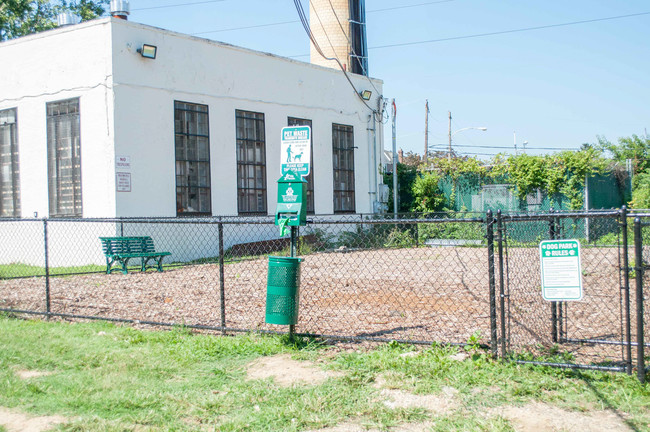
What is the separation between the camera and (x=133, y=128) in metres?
14.9

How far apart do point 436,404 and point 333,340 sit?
80.0 inches

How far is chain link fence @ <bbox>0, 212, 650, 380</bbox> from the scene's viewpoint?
6039mm

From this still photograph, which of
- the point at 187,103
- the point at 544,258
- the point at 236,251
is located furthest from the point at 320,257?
the point at 544,258

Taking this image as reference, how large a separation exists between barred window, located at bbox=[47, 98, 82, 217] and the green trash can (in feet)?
33.7

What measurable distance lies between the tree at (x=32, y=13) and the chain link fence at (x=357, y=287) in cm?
1140

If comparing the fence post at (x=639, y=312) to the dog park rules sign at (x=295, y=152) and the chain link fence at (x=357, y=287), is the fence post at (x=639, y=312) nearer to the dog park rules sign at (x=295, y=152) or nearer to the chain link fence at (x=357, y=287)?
the chain link fence at (x=357, y=287)

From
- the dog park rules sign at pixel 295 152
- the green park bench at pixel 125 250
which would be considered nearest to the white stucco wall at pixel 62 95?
the green park bench at pixel 125 250

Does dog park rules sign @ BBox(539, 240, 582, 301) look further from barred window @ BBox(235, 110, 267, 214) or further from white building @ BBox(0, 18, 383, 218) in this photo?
barred window @ BBox(235, 110, 267, 214)

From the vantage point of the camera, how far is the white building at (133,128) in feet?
48.2

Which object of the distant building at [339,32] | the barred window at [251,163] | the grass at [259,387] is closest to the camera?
the grass at [259,387]

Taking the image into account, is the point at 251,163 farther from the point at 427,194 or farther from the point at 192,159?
the point at 427,194

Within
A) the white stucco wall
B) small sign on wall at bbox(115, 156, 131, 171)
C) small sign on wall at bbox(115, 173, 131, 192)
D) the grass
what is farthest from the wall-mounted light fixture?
the grass

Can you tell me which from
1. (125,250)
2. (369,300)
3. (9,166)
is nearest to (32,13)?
(9,166)

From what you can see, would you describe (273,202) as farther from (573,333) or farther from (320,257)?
(573,333)
